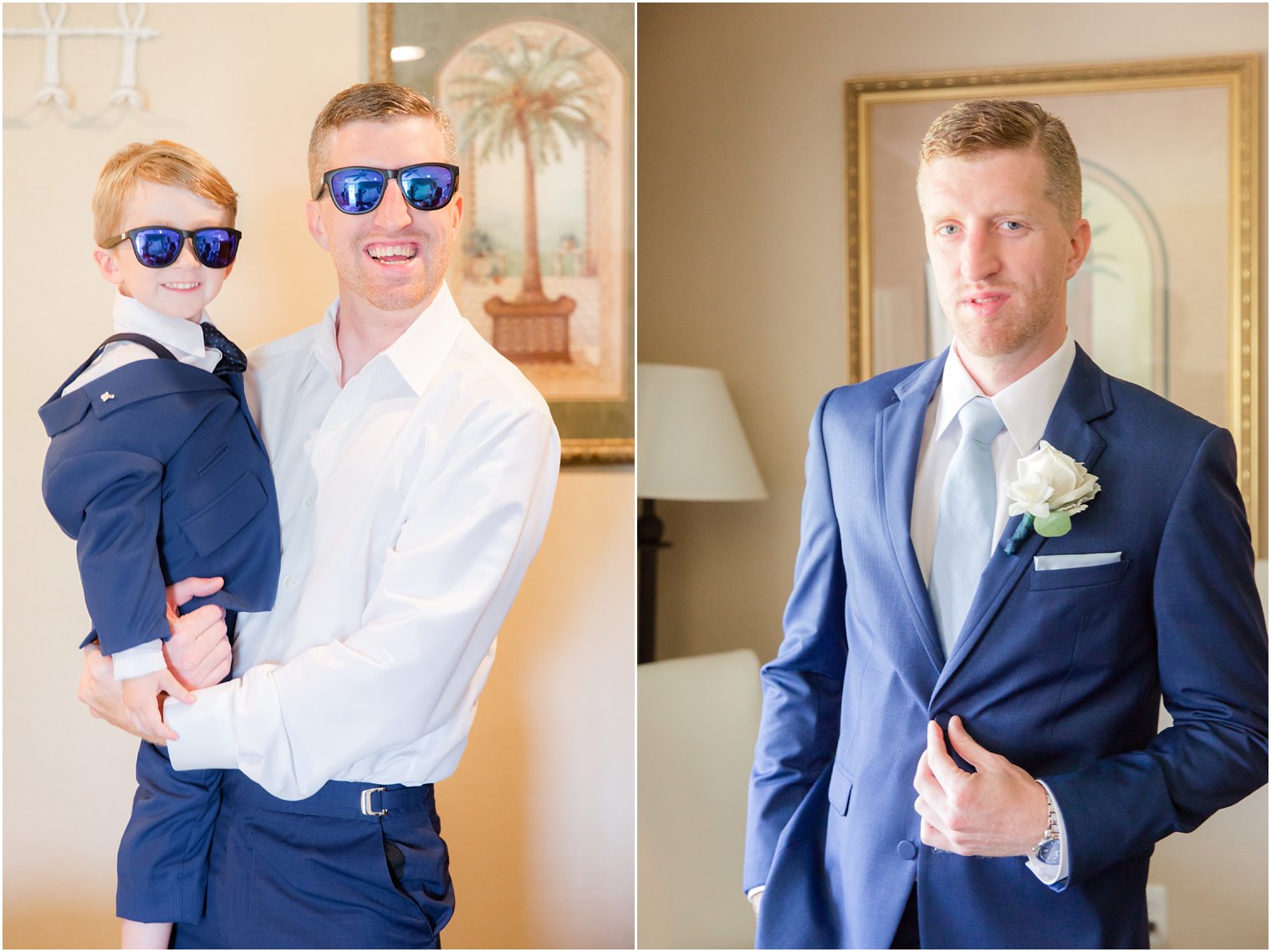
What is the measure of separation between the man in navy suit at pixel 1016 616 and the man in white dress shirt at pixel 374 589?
0.61m

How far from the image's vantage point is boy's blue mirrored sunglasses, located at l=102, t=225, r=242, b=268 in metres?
1.85

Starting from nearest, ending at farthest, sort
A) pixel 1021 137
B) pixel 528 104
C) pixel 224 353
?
pixel 1021 137, pixel 224 353, pixel 528 104

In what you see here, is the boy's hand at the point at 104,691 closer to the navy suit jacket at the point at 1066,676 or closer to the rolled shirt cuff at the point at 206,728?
the rolled shirt cuff at the point at 206,728

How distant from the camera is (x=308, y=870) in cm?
179

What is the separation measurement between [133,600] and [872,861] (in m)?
1.26

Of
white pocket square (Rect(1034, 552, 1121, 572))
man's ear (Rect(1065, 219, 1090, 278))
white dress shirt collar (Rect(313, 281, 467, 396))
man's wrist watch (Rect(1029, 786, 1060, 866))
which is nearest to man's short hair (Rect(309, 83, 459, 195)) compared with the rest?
white dress shirt collar (Rect(313, 281, 467, 396))

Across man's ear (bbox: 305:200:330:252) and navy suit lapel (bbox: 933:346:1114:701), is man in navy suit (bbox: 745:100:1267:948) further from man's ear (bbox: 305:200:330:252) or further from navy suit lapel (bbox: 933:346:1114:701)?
man's ear (bbox: 305:200:330:252)

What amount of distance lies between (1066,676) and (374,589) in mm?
1128

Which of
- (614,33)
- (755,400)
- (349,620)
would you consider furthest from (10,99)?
(755,400)

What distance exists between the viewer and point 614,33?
253 cm

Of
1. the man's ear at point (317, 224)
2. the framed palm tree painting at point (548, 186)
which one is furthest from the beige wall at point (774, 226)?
the man's ear at point (317, 224)

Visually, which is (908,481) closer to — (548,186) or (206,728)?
(206,728)

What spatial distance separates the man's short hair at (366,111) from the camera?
6.10ft

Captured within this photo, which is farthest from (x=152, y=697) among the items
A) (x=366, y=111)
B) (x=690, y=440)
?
(x=690, y=440)
